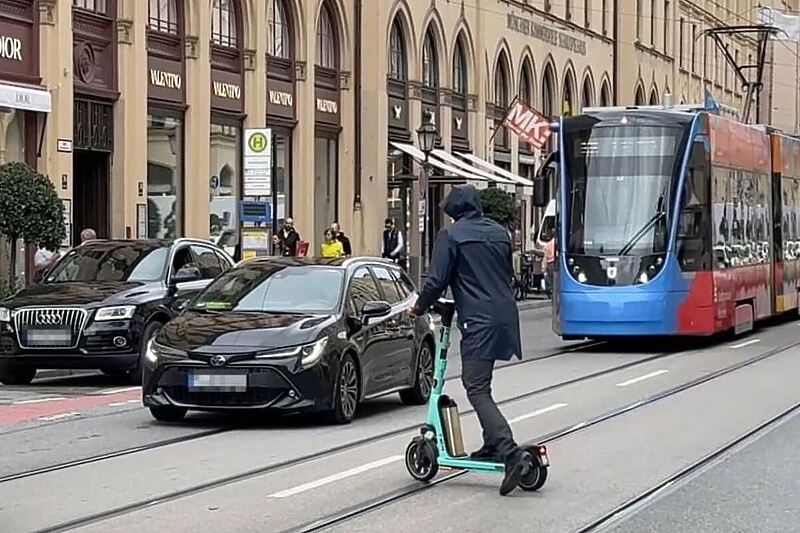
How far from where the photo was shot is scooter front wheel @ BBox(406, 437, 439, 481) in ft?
33.1

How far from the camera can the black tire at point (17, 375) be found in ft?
58.9

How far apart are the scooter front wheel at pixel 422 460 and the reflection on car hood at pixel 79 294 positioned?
8.33 m

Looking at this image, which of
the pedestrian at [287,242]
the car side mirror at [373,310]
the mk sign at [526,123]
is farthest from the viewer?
the mk sign at [526,123]

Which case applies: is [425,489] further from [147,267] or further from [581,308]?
[581,308]

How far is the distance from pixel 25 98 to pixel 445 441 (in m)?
17.1

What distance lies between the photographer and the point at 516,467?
970cm

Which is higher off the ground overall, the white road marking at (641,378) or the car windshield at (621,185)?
the car windshield at (621,185)

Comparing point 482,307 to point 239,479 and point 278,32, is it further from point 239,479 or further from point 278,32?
point 278,32

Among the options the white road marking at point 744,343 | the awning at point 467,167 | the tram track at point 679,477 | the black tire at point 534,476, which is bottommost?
the white road marking at point 744,343

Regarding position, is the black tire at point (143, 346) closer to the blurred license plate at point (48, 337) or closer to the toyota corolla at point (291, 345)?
the blurred license plate at point (48, 337)

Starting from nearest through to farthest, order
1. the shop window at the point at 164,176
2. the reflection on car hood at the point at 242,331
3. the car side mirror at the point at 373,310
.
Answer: the reflection on car hood at the point at 242,331
the car side mirror at the point at 373,310
the shop window at the point at 164,176

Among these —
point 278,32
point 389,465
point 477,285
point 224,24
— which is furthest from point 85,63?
point 477,285

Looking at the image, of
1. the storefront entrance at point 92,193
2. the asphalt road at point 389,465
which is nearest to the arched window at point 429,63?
the storefront entrance at point 92,193

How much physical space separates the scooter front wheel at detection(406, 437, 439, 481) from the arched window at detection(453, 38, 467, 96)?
3513 cm
